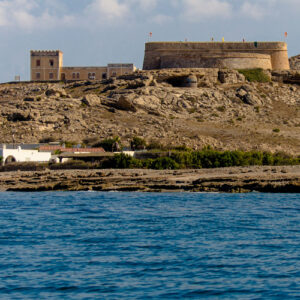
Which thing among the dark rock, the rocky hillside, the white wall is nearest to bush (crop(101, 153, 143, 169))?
the white wall

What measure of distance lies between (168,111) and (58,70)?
888 inches

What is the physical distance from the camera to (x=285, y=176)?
36.0 meters

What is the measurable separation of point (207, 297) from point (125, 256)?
4.29m

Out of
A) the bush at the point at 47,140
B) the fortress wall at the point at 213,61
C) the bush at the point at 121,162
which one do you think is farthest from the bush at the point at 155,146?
the fortress wall at the point at 213,61

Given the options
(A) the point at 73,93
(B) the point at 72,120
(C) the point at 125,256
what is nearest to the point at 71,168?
(B) the point at 72,120

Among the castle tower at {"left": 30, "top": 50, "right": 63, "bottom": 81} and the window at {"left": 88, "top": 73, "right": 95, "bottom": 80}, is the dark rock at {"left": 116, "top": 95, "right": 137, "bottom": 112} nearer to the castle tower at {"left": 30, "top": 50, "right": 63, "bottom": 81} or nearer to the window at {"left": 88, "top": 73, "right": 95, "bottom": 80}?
the window at {"left": 88, "top": 73, "right": 95, "bottom": 80}

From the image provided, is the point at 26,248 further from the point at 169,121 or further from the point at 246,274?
the point at 169,121

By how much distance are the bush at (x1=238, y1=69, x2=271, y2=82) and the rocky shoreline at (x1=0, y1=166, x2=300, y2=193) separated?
28.7m

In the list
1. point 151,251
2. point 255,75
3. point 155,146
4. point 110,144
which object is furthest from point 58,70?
point 151,251

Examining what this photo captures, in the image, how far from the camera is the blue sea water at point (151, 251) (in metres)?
14.0

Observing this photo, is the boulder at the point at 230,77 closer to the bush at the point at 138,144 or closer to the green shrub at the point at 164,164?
the bush at the point at 138,144

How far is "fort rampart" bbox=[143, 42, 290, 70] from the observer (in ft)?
230

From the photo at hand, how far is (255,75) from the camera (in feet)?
226

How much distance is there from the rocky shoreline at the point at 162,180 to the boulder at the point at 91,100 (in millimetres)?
18395
